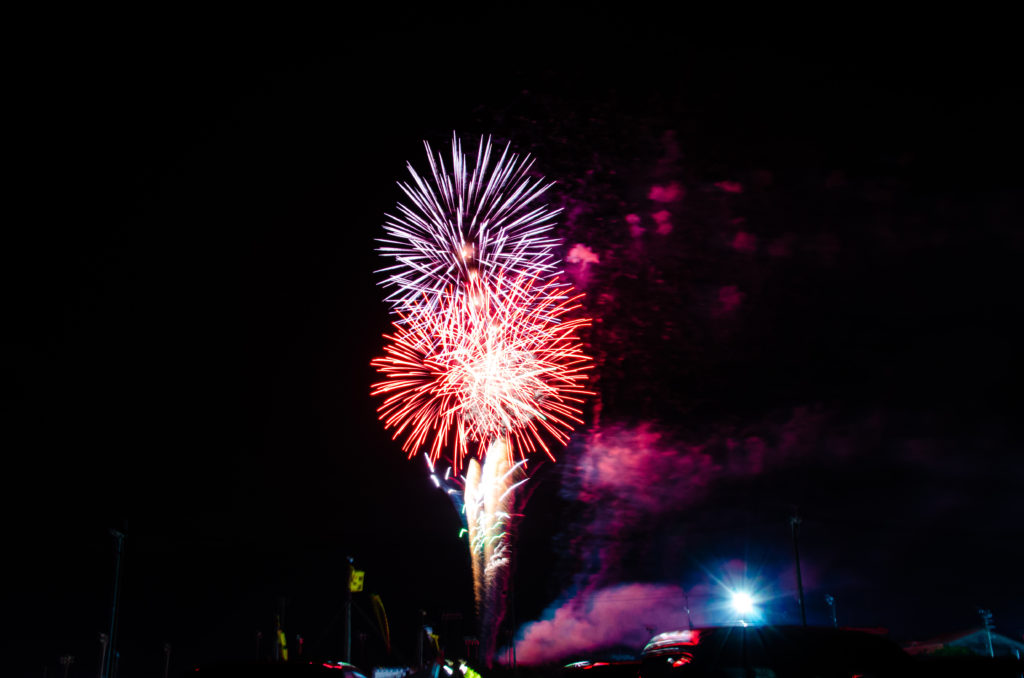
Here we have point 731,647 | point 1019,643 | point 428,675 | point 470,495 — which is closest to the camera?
point 731,647

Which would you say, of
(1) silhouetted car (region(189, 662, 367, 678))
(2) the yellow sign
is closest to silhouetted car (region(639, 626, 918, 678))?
(1) silhouetted car (region(189, 662, 367, 678))

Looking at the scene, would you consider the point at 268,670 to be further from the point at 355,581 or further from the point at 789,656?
the point at 355,581

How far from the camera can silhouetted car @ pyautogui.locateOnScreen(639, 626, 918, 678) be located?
262 inches

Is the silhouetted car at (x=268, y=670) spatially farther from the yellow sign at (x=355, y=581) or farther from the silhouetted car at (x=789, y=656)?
the yellow sign at (x=355, y=581)

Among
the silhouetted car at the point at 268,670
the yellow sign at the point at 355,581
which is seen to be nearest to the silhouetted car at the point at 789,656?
the silhouetted car at the point at 268,670

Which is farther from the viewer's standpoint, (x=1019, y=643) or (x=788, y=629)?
(x=1019, y=643)

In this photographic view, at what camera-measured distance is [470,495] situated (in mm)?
25344

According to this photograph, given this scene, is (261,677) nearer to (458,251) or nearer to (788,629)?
(788,629)

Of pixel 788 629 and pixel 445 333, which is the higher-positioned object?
pixel 445 333

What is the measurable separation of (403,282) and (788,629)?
46.1ft

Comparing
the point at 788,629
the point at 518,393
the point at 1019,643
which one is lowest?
the point at 1019,643

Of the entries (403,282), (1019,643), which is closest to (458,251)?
(403,282)

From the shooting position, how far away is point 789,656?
274 inches

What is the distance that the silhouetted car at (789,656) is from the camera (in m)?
6.66
